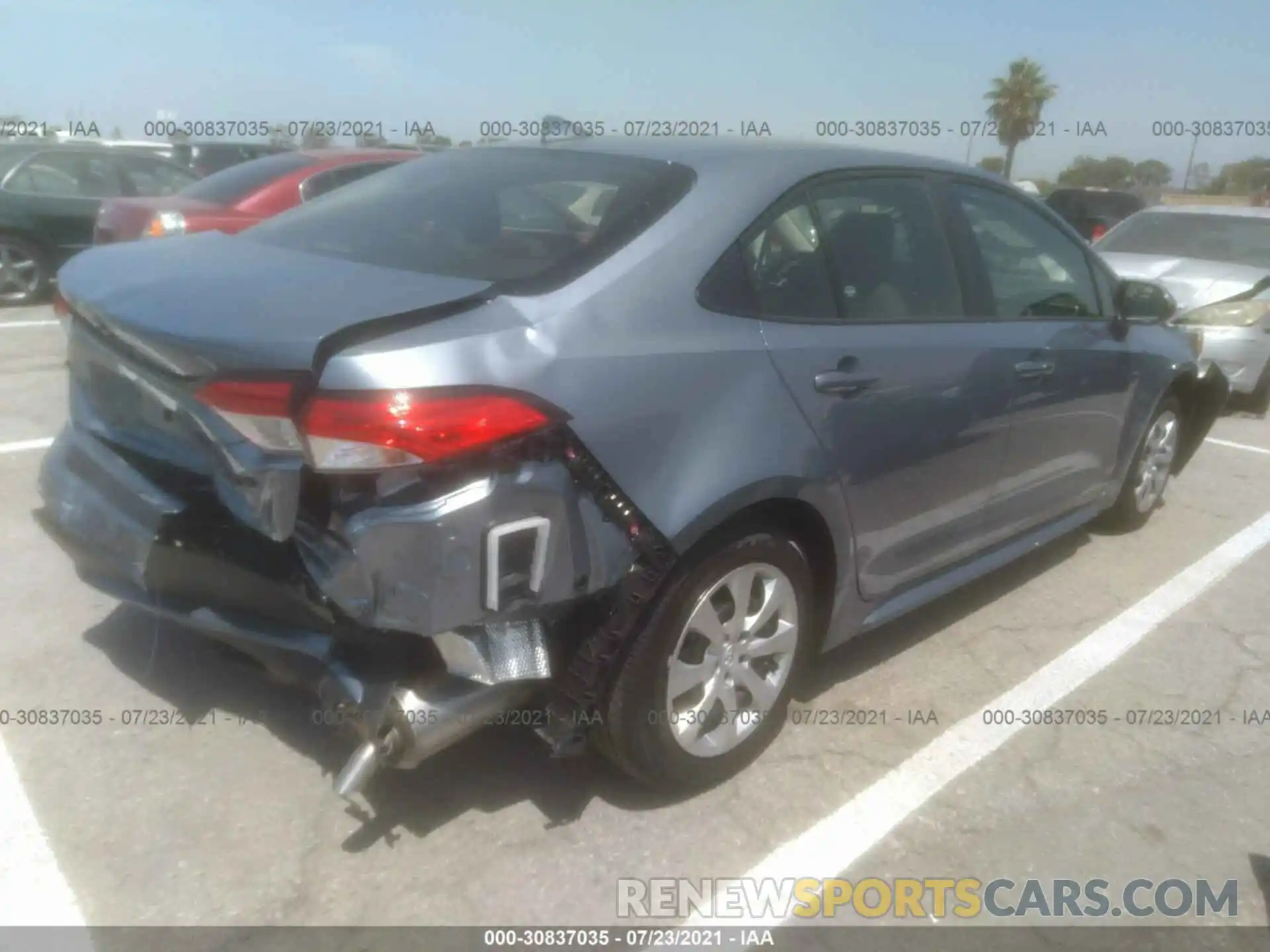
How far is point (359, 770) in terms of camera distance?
2305 millimetres

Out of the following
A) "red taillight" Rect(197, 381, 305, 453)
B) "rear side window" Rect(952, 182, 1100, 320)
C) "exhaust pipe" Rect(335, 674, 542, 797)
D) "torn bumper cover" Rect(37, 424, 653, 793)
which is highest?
"rear side window" Rect(952, 182, 1100, 320)

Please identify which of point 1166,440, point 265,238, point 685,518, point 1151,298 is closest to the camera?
point 685,518

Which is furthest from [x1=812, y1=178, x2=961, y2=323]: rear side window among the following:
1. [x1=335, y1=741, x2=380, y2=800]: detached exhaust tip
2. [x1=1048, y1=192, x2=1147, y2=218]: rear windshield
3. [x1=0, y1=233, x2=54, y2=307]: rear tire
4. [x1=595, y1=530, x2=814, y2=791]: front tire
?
[x1=1048, y1=192, x2=1147, y2=218]: rear windshield

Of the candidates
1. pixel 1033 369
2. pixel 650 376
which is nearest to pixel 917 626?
pixel 1033 369

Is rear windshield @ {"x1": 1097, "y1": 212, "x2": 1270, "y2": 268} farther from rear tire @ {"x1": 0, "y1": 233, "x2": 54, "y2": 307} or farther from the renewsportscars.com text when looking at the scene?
rear tire @ {"x1": 0, "y1": 233, "x2": 54, "y2": 307}

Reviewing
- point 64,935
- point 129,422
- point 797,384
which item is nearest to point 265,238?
point 129,422

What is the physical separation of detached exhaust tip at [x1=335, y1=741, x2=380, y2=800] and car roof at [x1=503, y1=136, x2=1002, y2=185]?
1681mm

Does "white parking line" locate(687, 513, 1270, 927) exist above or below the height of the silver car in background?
below

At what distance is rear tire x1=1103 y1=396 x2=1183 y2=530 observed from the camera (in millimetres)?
4840

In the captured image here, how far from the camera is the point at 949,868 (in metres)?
2.68

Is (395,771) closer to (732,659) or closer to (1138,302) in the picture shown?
(732,659)

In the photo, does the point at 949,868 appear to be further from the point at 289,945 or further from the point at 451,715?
the point at 289,945

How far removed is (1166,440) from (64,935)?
4840 millimetres

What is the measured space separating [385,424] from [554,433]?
36 cm
